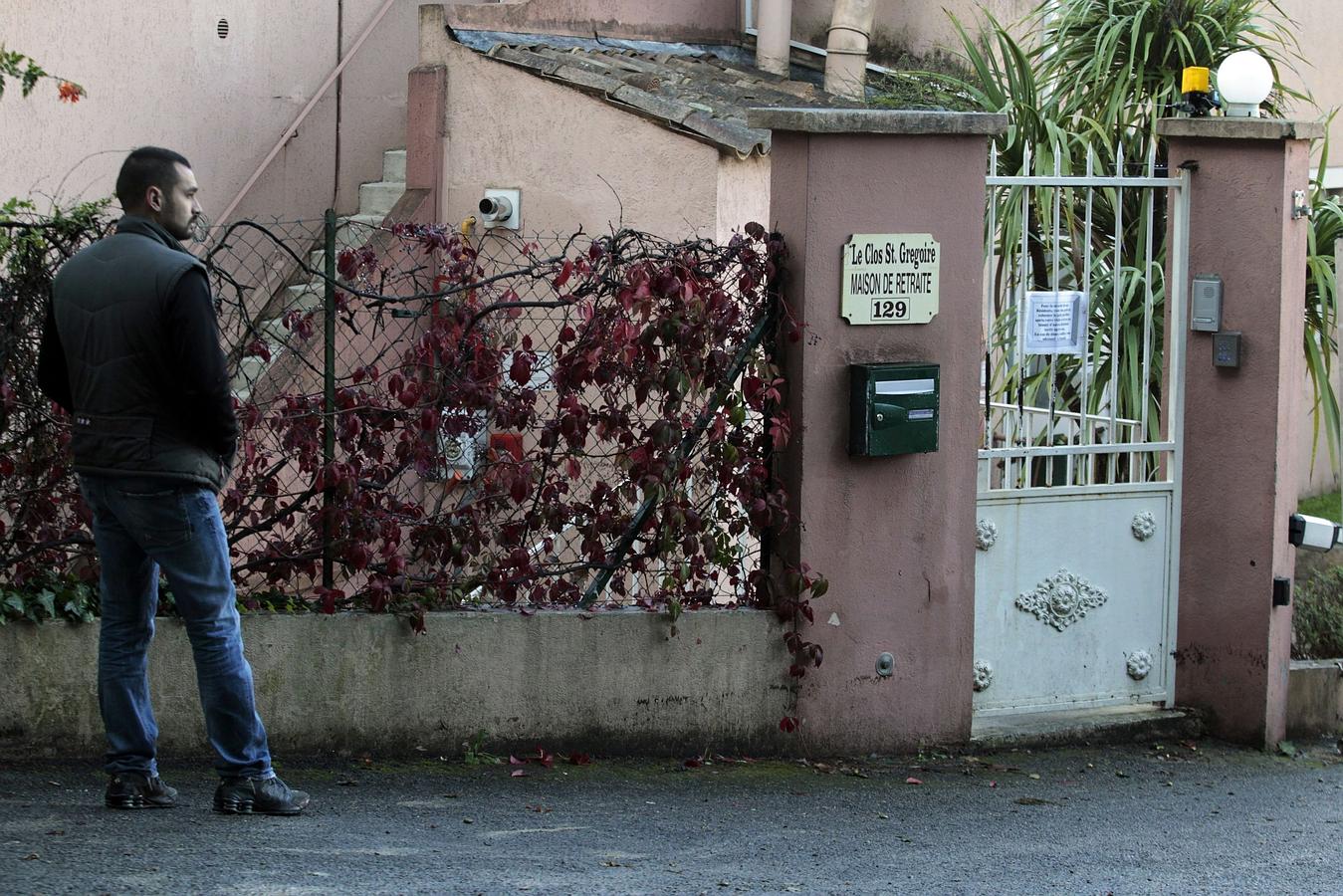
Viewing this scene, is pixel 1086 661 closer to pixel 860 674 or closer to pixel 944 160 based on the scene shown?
pixel 860 674

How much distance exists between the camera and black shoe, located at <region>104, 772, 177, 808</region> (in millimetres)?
4988

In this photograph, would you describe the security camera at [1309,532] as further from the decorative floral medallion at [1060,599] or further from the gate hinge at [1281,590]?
the decorative floral medallion at [1060,599]

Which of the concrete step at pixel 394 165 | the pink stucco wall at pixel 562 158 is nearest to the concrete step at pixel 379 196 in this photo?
the concrete step at pixel 394 165

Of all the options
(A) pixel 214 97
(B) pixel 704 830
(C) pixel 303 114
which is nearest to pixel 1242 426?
(B) pixel 704 830

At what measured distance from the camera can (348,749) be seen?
228 inches

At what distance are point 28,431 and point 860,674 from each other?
309 centimetres

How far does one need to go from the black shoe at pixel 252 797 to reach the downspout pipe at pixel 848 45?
732cm

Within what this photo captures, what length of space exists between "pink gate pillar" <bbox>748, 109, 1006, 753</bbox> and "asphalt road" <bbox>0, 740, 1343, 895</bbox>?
292 millimetres

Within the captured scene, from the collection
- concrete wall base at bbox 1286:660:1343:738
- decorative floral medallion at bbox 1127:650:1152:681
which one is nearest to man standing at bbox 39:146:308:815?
decorative floral medallion at bbox 1127:650:1152:681

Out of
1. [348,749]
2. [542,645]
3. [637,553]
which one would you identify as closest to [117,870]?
[348,749]

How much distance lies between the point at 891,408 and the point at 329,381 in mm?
2017

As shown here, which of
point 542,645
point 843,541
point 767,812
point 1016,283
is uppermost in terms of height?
point 1016,283

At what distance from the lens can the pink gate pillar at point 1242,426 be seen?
6684mm

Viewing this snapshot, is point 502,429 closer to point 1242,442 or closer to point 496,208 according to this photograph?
point 1242,442
